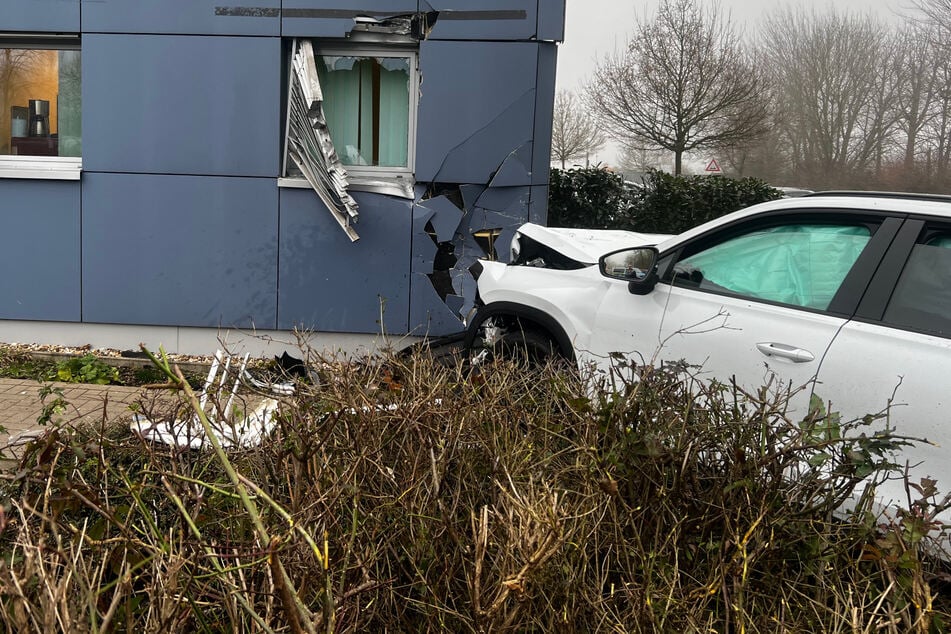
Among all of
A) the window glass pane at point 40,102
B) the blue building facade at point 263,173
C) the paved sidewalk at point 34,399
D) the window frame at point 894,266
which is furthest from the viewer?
the window glass pane at point 40,102

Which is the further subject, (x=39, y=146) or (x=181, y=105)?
(x=39, y=146)

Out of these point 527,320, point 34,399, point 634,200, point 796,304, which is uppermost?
point 634,200

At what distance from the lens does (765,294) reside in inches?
174

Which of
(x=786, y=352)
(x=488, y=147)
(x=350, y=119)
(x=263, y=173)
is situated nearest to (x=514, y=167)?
(x=488, y=147)

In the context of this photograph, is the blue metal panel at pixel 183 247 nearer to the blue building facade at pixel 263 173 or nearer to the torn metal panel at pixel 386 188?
the blue building facade at pixel 263 173

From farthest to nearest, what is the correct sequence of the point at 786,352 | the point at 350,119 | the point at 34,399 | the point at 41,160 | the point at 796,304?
the point at 350,119
the point at 41,160
the point at 34,399
the point at 796,304
the point at 786,352

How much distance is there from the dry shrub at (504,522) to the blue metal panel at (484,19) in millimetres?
6158

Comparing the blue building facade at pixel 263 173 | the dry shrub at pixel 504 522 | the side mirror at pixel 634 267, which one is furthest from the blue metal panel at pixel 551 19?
the dry shrub at pixel 504 522

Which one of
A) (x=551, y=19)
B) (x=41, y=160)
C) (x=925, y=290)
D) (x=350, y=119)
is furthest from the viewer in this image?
(x=350, y=119)

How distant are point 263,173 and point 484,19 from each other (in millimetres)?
2493

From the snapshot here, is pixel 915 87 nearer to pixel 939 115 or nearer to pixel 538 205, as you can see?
pixel 939 115

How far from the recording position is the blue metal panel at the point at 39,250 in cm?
903

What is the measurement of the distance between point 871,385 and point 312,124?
6348 millimetres

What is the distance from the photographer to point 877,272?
3930 mm
